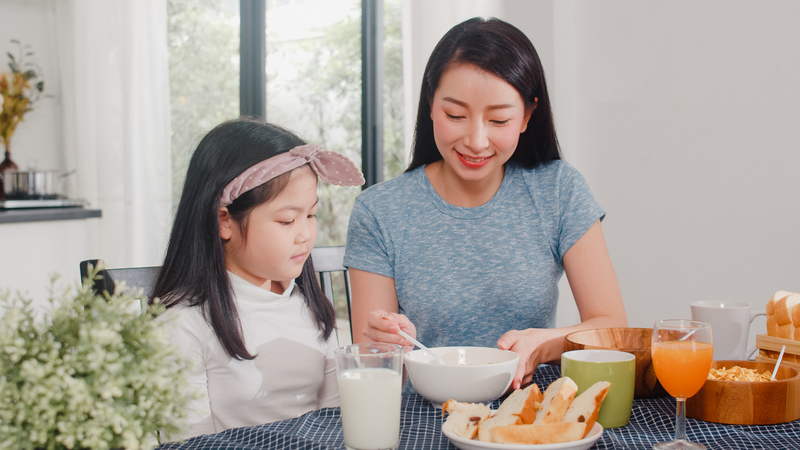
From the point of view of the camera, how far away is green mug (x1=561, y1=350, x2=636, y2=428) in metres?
0.80

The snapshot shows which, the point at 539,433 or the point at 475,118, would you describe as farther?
the point at 475,118

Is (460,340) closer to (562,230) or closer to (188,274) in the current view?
(562,230)

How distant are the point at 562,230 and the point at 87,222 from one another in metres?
2.60

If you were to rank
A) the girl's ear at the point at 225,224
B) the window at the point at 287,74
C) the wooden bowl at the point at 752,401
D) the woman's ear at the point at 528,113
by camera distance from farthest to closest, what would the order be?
the window at the point at 287,74, the woman's ear at the point at 528,113, the girl's ear at the point at 225,224, the wooden bowl at the point at 752,401

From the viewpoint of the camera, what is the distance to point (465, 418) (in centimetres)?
75

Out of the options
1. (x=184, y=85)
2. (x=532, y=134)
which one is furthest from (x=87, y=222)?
(x=532, y=134)

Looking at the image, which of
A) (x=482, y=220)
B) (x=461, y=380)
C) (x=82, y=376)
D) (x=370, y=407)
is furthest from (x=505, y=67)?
(x=82, y=376)

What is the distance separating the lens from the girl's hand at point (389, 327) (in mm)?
1008

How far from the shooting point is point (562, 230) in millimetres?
1404

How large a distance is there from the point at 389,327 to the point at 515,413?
313 millimetres

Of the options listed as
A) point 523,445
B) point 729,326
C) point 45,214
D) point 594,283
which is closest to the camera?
point 523,445

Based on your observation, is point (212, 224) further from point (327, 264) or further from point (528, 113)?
point (528, 113)

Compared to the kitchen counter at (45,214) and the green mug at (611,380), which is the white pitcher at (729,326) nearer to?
the green mug at (611,380)

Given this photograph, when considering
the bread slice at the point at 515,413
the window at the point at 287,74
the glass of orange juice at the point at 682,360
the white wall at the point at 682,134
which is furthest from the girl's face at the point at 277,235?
the window at the point at 287,74
